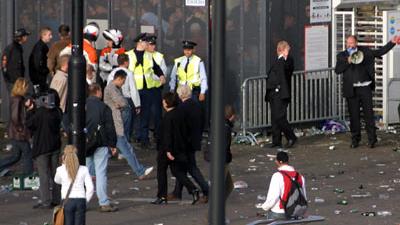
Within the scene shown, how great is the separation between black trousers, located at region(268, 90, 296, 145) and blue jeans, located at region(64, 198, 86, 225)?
29.1 ft

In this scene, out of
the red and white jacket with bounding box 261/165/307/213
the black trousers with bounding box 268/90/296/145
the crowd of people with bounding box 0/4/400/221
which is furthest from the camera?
the black trousers with bounding box 268/90/296/145

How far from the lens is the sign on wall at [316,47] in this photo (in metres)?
23.9

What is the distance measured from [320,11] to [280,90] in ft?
9.63

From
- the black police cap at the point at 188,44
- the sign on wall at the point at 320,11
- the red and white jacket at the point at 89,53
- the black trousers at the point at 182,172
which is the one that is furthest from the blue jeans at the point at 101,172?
the sign on wall at the point at 320,11

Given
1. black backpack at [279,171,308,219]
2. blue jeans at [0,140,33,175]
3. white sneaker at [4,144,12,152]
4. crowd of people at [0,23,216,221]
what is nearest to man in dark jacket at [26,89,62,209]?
crowd of people at [0,23,216,221]

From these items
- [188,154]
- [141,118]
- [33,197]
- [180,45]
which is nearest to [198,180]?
[188,154]

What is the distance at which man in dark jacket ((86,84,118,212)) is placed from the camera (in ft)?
51.9

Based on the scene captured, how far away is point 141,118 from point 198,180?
5.58 meters

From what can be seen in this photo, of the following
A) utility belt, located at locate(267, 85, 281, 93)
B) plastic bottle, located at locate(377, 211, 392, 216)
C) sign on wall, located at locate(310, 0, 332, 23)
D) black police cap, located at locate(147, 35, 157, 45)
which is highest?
sign on wall, located at locate(310, 0, 332, 23)

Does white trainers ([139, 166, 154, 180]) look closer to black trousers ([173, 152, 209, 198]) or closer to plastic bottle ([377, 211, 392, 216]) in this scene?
black trousers ([173, 152, 209, 198])

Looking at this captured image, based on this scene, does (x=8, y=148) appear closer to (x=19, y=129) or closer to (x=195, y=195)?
(x=19, y=129)

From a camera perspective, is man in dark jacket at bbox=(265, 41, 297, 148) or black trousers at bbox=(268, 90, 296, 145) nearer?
Answer: man in dark jacket at bbox=(265, 41, 297, 148)

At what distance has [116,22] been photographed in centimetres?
2408

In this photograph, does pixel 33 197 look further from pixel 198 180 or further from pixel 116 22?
pixel 116 22
